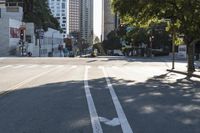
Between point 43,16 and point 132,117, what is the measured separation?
130585mm

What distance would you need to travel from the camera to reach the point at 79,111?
1296 cm

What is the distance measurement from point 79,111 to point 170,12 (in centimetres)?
2296

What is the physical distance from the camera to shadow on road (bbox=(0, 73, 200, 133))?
10391 mm

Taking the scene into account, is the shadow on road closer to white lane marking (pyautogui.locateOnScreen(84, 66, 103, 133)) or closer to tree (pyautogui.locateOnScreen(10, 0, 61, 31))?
white lane marking (pyautogui.locateOnScreen(84, 66, 103, 133))

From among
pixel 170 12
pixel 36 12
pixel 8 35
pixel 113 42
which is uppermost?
pixel 36 12

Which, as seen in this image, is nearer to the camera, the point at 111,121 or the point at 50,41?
the point at 111,121

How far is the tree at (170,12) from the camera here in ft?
105

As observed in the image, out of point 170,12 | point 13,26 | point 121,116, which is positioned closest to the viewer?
point 121,116

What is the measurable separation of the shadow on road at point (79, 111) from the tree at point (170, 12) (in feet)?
46.2

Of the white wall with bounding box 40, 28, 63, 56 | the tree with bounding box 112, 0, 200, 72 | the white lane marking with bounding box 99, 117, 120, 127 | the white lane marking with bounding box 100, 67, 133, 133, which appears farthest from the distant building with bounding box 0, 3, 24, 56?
the white lane marking with bounding box 99, 117, 120, 127

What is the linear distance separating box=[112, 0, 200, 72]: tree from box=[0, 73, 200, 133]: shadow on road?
554 inches

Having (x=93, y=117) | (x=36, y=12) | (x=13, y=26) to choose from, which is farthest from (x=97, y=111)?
(x=36, y=12)

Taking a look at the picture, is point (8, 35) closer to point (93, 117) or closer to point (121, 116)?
point (121, 116)

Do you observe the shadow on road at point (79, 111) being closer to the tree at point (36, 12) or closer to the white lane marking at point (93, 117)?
the white lane marking at point (93, 117)
